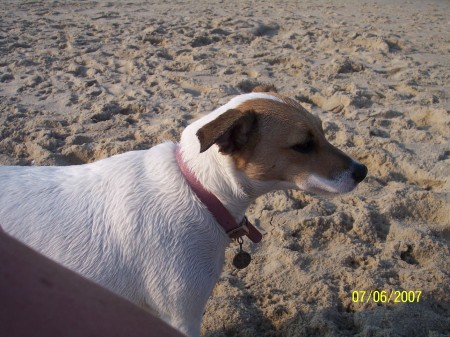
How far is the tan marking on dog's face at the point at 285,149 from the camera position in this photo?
2.30 meters

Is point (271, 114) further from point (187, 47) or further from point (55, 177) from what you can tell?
point (187, 47)

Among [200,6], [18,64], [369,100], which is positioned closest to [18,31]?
[18,64]

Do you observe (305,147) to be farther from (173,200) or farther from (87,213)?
(87,213)

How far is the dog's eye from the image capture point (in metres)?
2.37

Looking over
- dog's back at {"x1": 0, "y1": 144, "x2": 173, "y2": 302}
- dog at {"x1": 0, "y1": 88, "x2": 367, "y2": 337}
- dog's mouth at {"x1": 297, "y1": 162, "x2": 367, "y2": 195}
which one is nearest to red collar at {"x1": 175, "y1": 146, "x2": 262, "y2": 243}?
dog at {"x1": 0, "y1": 88, "x2": 367, "y2": 337}

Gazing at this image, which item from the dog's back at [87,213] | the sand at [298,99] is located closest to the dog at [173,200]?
the dog's back at [87,213]

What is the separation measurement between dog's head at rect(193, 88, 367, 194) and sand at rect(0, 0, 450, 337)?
3.15ft

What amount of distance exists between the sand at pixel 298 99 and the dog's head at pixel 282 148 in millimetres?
960

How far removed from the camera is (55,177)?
2.42m

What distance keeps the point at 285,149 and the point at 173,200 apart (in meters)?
0.65

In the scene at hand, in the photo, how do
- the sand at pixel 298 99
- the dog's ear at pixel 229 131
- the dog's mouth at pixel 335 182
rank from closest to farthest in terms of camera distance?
the dog's ear at pixel 229 131, the dog's mouth at pixel 335 182, the sand at pixel 298 99

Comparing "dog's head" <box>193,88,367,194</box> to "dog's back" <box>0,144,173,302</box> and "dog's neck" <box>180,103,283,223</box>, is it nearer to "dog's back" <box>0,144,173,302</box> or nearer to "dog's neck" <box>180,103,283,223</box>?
"dog's neck" <box>180,103,283,223</box>

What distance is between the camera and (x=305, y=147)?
2391 mm

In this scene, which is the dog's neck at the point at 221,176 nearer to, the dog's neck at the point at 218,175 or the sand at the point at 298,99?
the dog's neck at the point at 218,175
